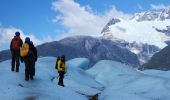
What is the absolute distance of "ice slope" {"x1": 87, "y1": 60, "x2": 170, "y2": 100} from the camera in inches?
1070

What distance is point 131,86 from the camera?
33.3 meters

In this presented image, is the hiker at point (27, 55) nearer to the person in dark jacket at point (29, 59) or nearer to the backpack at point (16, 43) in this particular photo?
the person in dark jacket at point (29, 59)

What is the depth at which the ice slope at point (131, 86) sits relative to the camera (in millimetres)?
27188

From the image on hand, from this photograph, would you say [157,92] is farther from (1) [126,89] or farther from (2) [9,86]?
(2) [9,86]

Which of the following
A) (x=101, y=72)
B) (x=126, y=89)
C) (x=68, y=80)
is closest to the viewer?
(x=126, y=89)

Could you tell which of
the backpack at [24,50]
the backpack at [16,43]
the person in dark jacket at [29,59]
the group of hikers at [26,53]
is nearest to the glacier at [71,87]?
the person in dark jacket at [29,59]

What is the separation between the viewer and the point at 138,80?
34781mm

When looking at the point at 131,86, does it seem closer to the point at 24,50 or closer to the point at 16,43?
the point at 16,43

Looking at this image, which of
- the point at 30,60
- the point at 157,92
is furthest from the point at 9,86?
the point at 157,92

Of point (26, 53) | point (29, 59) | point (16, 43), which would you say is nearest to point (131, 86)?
point (29, 59)

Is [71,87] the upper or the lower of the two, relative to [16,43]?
lower

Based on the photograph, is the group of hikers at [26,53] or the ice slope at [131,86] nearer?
the group of hikers at [26,53]

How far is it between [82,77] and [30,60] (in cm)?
1573

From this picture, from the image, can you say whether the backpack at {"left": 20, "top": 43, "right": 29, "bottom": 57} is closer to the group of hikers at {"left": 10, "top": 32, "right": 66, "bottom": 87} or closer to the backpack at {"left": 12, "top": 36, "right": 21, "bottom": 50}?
the group of hikers at {"left": 10, "top": 32, "right": 66, "bottom": 87}
